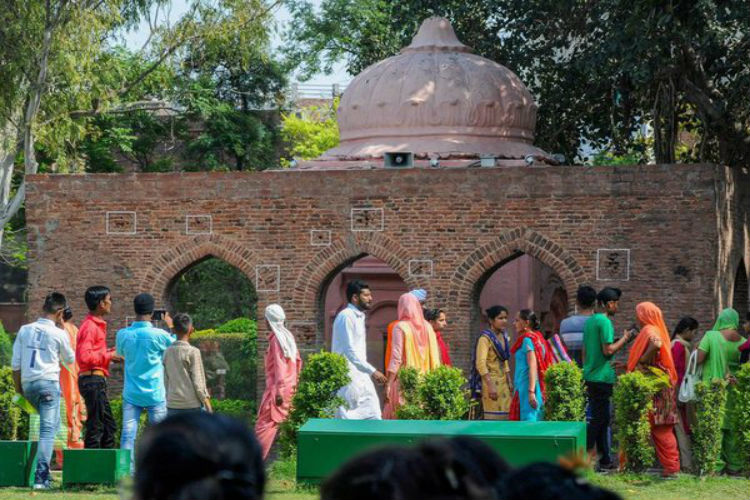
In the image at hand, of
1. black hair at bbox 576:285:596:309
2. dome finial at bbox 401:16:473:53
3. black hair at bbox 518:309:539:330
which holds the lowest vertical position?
black hair at bbox 518:309:539:330

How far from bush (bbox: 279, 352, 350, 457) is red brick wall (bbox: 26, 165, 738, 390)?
551 centimetres

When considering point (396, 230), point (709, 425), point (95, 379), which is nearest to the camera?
point (709, 425)

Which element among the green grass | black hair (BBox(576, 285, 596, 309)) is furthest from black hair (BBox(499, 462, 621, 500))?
black hair (BBox(576, 285, 596, 309))

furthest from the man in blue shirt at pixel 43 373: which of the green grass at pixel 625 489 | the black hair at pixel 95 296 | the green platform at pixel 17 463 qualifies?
the black hair at pixel 95 296

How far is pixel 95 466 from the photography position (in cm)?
1034

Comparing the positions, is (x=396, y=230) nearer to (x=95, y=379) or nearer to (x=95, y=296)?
(x=95, y=379)

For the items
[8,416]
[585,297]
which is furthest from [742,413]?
[8,416]

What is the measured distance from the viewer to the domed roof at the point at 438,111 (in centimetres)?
1878

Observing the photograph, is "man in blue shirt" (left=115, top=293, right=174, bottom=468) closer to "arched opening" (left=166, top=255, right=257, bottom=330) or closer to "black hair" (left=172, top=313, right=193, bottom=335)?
"black hair" (left=172, top=313, right=193, bottom=335)

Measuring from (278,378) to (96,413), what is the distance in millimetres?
1488

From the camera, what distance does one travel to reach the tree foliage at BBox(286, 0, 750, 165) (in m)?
17.3

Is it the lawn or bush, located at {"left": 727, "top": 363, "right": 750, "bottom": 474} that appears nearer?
the lawn

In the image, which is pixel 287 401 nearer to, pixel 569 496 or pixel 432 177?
pixel 432 177

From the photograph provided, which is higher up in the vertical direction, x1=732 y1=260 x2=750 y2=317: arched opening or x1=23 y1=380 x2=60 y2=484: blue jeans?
x1=732 y1=260 x2=750 y2=317: arched opening
